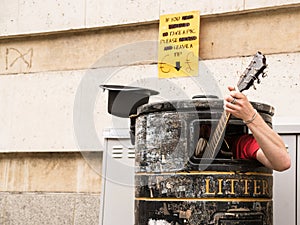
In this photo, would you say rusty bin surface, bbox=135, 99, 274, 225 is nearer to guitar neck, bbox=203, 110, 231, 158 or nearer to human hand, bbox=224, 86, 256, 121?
guitar neck, bbox=203, 110, 231, 158

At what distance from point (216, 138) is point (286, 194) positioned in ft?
2.67

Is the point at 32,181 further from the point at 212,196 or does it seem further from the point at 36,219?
the point at 212,196

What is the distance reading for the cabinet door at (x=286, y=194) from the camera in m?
3.48

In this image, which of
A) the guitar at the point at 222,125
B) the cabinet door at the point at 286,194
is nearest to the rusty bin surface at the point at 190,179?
the guitar at the point at 222,125

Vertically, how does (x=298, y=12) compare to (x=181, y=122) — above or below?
above

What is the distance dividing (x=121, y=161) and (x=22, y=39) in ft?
6.56

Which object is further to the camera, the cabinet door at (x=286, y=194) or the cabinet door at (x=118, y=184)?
the cabinet door at (x=118, y=184)

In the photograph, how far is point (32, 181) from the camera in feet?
17.2

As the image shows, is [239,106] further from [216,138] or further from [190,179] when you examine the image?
[190,179]

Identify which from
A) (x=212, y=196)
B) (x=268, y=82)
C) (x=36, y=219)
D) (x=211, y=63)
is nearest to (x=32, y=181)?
(x=36, y=219)

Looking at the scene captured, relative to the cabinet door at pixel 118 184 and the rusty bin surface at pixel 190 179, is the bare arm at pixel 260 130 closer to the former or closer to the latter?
the rusty bin surface at pixel 190 179

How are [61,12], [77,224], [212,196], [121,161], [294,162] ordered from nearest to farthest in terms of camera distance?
Answer: [212,196], [294,162], [121,161], [77,224], [61,12]

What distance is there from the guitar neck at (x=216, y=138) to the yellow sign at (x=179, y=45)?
1.59 metres

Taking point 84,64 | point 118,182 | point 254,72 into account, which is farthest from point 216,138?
point 84,64
